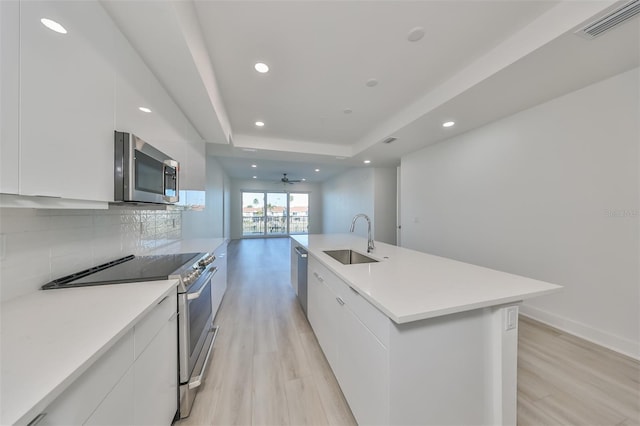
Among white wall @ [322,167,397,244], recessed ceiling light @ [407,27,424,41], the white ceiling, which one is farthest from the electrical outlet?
white wall @ [322,167,397,244]

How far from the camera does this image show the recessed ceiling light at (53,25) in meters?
0.81

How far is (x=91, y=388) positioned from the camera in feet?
2.25

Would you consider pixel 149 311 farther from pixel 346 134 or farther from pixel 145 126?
pixel 346 134

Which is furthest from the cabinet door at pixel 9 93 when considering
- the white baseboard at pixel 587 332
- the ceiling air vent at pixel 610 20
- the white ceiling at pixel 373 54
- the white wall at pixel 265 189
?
the white wall at pixel 265 189

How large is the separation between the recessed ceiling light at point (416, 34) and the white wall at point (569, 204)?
192 cm

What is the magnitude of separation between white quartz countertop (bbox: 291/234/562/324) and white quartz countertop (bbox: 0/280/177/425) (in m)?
1.03

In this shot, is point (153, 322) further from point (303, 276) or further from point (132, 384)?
point (303, 276)

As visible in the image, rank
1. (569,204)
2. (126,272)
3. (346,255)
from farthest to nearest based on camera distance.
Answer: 1. (346,255)
2. (569,204)
3. (126,272)

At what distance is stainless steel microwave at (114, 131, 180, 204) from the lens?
3.82ft

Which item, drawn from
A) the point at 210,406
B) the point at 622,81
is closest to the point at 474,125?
the point at 622,81

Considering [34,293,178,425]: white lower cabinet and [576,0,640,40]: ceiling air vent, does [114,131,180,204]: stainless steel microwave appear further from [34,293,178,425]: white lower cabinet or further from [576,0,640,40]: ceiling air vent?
[576,0,640,40]: ceiling air vent

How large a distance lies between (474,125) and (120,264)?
4268mm

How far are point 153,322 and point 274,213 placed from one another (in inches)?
342

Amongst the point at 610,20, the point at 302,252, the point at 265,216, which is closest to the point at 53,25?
the point at 302,252
